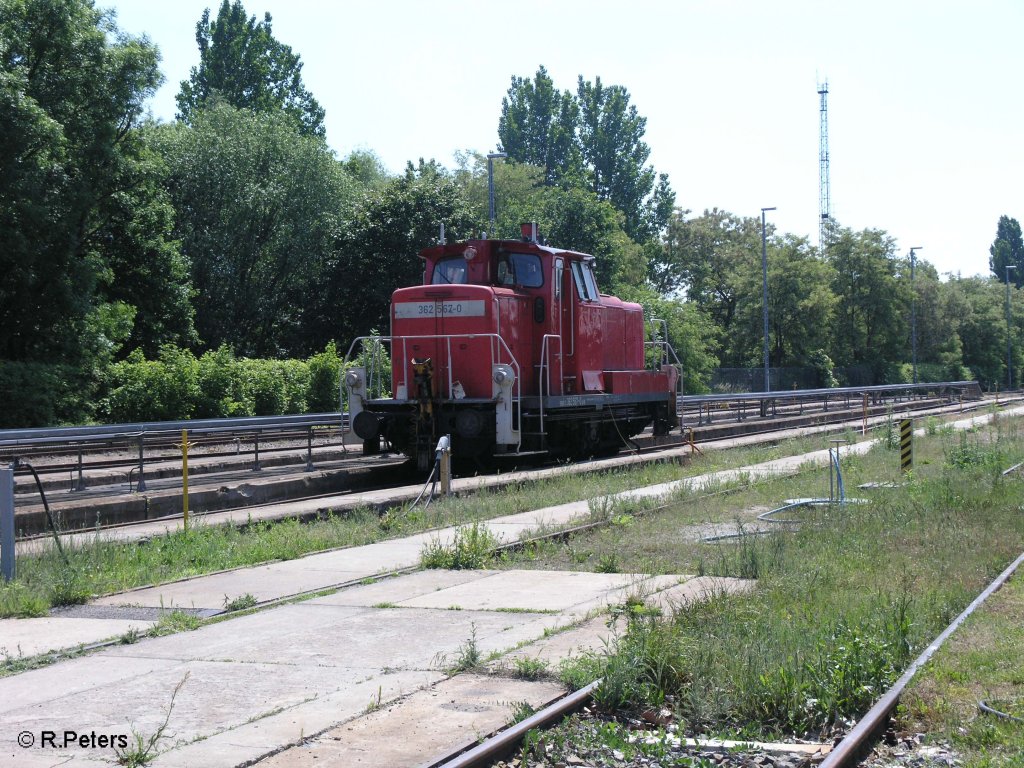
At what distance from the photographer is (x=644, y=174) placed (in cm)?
8612

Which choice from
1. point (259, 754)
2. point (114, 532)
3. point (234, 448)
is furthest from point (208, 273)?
point (259, 754)

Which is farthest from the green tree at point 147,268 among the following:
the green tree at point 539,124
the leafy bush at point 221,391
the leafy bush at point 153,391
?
the green tree at point 539,124

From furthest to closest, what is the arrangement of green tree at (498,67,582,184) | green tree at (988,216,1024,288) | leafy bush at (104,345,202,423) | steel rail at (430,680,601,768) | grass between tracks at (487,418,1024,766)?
1. green tree at (988,216,1024,288)
2. green tree at (498,67,582,184)
3. leafy bush at (104,345,202,423)
4. grass between tracks at (487,418,1024,766)
5. steel rail at (430,680,601,768)

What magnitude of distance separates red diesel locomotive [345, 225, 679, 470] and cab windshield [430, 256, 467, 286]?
2 centimetres

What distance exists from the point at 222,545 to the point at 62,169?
22115mm

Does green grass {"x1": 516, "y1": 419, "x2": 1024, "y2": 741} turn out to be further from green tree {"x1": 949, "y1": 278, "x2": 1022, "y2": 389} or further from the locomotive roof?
green tree {"x1": 949, "y1": 278, "x2": 1022, "y2": 389}

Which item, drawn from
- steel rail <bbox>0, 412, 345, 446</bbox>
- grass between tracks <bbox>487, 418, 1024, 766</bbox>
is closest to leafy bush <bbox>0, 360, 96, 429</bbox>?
steel rail <bbox>0, 412, 345, 446</bbox>

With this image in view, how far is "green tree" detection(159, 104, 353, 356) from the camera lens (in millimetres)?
46062

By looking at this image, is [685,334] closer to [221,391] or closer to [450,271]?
[221,391]

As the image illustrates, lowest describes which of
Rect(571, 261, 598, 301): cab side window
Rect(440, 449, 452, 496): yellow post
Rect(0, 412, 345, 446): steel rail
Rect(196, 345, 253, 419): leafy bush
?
Rect(440, 449, 452, 496): yellow post

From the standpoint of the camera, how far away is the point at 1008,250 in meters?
135

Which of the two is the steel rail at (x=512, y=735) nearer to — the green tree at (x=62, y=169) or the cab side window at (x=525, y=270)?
the cab side window at (x=525, y=270)

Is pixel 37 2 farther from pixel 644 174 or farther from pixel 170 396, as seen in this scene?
pixel 644 174

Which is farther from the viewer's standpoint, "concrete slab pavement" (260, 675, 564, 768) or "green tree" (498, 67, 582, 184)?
"green tree" (498, 67, 582, 184)
